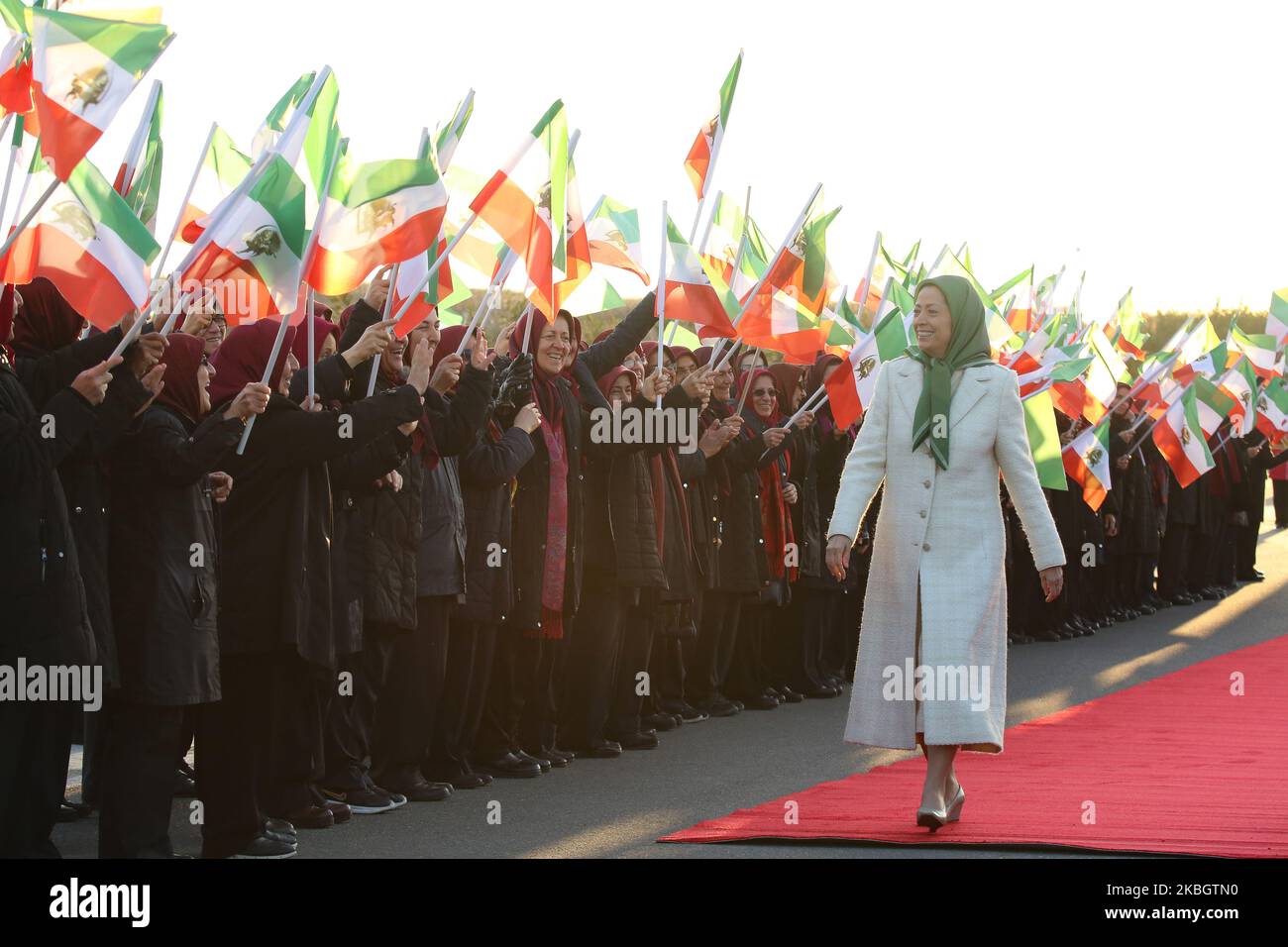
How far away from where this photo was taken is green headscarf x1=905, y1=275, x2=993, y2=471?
25.8 feet

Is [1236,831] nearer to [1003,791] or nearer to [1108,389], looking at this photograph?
[1003,791]

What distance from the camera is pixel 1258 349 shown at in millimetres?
22359

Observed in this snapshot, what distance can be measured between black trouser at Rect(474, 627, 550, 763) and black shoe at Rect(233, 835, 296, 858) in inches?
99.1

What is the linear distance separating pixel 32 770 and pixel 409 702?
2.42 metres

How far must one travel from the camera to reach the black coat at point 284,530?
7.23 meters

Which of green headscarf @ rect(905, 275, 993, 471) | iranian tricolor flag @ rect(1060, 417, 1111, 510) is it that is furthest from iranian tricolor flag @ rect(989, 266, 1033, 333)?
green headscarf @ rect(905, 275, 993, 471)

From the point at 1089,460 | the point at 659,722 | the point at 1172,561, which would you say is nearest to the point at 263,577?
the point at 659,722

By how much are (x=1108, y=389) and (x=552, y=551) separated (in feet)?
28.2

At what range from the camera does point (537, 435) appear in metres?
9.80

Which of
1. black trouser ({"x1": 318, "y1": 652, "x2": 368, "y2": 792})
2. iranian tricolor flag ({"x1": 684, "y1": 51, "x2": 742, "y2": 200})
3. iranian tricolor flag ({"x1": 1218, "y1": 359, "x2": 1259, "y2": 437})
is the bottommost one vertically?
black trouser ({"x1": 318, "y1": 652, "x2": 368, "y2": 792})

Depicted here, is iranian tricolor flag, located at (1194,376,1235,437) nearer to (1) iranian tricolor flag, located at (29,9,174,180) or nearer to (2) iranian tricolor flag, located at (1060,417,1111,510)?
(2) iranian tricolor flag, located at (1060,417,1111,510)

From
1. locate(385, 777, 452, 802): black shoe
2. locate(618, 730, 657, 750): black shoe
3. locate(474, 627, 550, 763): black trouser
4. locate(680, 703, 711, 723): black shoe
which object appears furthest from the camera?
locate(680, 703, 711, 723): black shoe

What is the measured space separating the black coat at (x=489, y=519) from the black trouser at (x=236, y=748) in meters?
1.81
